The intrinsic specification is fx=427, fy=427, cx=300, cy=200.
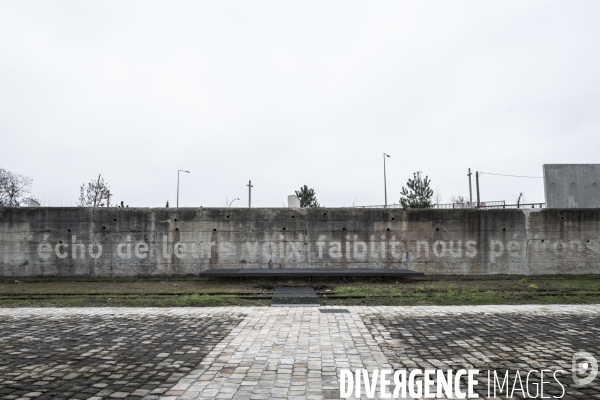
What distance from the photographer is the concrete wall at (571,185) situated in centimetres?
2038

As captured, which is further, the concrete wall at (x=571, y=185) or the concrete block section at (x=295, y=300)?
the concrete wall at (x=571, y=185)

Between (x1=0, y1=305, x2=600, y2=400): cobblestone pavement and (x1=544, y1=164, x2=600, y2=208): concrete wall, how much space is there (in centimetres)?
1152

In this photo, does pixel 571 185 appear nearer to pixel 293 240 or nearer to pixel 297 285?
pixel 293 240

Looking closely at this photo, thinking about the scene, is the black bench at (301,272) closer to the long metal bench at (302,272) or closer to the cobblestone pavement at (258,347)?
the long metal bench at (302,272)

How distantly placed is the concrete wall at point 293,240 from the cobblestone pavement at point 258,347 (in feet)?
24.3

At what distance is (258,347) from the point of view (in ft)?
22.8

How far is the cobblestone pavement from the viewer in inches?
199

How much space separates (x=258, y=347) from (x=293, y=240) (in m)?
11.3

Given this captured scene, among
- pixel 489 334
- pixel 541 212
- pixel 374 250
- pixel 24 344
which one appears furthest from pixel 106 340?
pixel 541 212

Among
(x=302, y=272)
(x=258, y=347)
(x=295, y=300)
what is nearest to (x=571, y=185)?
(x=302, y=272)

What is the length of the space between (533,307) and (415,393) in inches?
314

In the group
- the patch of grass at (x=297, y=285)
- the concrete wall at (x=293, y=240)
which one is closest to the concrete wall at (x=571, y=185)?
the concrete wall at (x=293, y=240)

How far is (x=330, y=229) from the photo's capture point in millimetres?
18344

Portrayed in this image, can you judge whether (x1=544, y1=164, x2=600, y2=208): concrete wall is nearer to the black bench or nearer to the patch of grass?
the patch of grass
